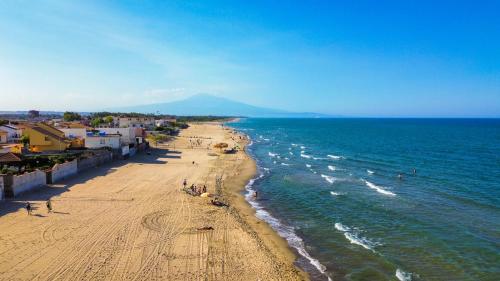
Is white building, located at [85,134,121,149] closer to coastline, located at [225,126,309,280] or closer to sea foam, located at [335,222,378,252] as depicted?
coastline, located at [225,126,309,280]

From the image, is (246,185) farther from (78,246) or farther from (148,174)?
(78,246)

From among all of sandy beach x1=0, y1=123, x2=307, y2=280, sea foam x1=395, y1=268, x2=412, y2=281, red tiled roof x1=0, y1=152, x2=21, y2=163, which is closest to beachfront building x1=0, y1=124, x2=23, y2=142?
red tiled roof x1=0, y1=152, x2=21, y2=163

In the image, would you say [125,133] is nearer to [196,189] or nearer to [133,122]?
[196,189]

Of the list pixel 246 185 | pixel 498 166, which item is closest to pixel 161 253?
pixel 246 185

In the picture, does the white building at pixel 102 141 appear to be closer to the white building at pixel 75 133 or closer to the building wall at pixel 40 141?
the white building at pixel 75 133

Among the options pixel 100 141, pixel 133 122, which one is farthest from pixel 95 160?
pixel 133 122

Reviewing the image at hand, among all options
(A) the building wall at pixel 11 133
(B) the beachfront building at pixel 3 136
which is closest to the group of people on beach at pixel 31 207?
(B) the beachfront building at pixel 3 136
